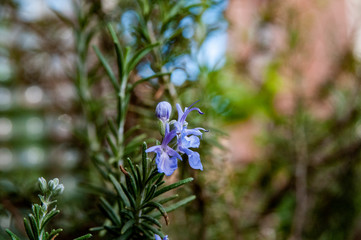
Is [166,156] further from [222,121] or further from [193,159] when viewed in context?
[222,121]

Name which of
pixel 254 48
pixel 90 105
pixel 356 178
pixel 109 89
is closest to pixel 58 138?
pixel 109 89

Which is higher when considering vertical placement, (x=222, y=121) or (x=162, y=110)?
(x=222, y=121)

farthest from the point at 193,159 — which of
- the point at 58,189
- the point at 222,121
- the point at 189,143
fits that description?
the point at 222,121

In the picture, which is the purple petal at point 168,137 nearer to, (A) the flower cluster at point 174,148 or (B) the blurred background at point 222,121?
(A) the flower cluster at point 174,148

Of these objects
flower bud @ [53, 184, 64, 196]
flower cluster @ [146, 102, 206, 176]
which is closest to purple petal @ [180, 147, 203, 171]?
flower cluster @ [146, 102, 206, 176]

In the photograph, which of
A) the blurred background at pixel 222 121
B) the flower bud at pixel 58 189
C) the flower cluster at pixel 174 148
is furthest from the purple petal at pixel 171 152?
the blurred background at pixel 222 121

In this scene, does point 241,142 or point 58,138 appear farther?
point 241,142

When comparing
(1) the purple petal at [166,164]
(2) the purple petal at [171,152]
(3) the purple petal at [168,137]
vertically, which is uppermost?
(3) the purple petal at [168,137]

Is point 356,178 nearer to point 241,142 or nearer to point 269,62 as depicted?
point 269,62
